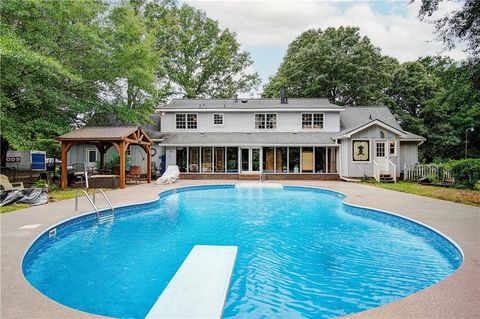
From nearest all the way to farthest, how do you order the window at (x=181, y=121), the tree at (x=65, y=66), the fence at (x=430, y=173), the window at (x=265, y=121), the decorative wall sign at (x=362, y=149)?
1. the tree at (x=65, y=66)
2. the fence at (x=430, y=173)
3. the decorative wall sign at (x=362, y=149)
4. the window at (x=265, y=121)
5. the window at (x=181, y=121)

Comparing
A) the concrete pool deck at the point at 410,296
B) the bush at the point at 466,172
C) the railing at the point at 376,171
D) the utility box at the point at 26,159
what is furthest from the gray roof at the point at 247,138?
the concrete pool deck at the point at 410,296

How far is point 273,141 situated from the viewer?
68.4ft

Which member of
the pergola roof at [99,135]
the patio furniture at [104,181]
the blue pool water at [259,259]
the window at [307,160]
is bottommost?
the blue pool water at [259,259]

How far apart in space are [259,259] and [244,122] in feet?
57.8

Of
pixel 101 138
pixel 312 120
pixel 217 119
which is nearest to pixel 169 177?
pixel 101 138

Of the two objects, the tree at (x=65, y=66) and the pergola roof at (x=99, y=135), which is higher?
the tree at (x=65, y=66)

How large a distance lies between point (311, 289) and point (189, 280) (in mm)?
1911

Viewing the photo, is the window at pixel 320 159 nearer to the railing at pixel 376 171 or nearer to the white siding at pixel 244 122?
the white siding at pixel 244 122

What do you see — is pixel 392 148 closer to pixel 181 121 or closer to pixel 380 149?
pixel 380 149

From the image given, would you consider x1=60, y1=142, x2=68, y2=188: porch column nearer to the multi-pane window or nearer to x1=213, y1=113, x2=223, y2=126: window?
x1=213, y1=113, x2=223, y2=126: window

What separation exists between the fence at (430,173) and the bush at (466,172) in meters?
0.55

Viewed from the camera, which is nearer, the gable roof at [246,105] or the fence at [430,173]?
the fence at [430,173]

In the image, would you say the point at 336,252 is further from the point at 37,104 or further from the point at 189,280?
the point at 37,104

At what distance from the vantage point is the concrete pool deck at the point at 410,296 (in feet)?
10.1
